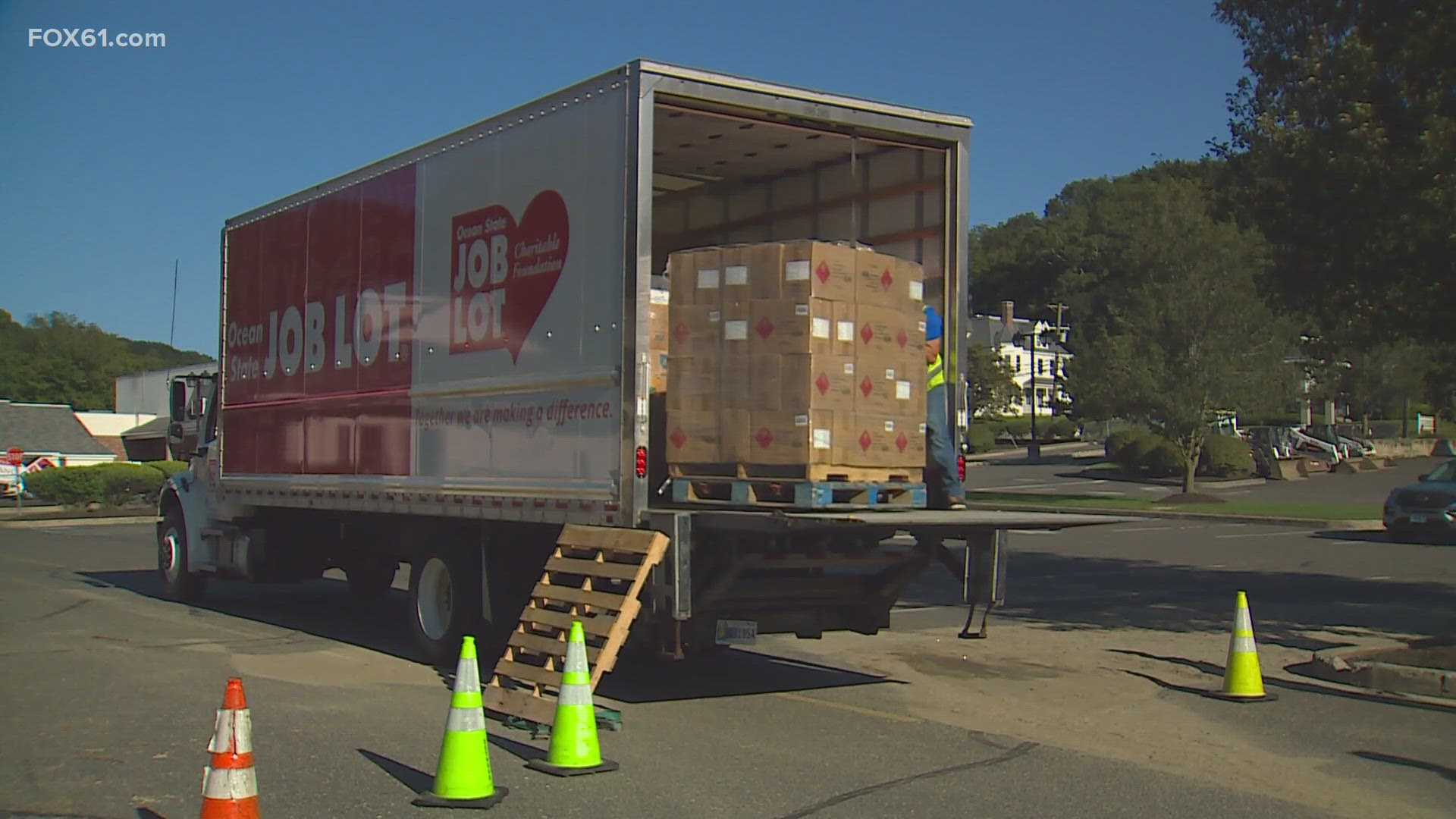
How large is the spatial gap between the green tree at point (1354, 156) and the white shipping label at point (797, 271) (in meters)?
5.96

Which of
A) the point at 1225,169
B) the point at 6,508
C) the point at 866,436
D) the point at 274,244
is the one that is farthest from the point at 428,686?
the point at 6,508

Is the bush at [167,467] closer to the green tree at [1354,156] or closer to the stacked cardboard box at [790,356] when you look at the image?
the green tree at [1354,156]

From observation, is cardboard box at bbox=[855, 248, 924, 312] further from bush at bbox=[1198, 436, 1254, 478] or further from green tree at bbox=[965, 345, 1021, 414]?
green tree at bbox=[965, 345, 1021, 414]

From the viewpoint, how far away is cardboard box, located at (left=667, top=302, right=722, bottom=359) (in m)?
8.75

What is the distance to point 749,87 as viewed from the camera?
360 inches

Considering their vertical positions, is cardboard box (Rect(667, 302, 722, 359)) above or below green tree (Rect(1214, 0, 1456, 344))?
below

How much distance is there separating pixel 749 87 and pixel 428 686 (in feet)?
15.8

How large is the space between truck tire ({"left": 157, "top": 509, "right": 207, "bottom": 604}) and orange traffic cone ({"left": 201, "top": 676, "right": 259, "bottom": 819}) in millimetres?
10871

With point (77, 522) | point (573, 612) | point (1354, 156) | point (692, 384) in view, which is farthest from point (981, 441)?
point (573, 612)

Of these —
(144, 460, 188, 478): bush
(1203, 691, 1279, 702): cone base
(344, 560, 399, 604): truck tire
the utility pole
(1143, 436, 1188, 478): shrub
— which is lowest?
(1203, 691, 1279, 702): cone base

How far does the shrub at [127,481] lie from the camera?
37.9 m

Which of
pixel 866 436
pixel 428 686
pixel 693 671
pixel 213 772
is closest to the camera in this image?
pixel 213 772

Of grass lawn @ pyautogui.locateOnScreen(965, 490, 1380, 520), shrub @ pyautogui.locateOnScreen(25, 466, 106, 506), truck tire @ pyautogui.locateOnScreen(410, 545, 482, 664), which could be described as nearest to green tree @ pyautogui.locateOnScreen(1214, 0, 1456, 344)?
truck tire @ pyautogui.locateOnScreen(410, 545, 482, 664)

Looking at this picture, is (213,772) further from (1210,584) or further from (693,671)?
(1210,584)
